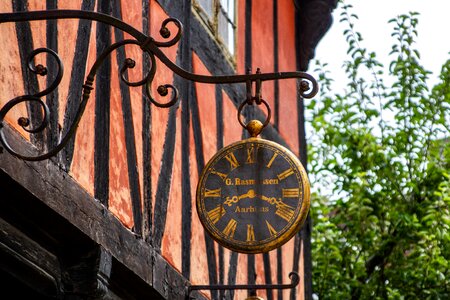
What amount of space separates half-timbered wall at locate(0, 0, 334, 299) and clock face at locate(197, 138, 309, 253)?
1.47 ft

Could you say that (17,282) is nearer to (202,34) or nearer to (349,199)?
(202,34)

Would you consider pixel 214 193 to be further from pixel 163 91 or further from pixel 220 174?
pixel 163 91

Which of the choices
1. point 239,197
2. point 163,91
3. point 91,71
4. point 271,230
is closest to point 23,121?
point 91,71

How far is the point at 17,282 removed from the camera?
646 cm

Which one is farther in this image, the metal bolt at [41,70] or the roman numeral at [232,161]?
the roman numeral at [232,161]

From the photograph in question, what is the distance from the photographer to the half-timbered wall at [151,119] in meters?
6.47

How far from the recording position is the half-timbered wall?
647 centimetres

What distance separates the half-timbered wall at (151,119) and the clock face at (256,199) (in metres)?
0.45

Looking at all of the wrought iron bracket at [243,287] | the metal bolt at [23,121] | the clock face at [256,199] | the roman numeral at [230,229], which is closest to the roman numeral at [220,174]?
the clock face at [256,199]

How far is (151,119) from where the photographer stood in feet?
26.2

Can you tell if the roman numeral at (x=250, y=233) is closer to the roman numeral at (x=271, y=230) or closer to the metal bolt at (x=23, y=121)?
the roman numeral at (x=271, y=230)

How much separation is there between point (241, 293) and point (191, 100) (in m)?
1.58

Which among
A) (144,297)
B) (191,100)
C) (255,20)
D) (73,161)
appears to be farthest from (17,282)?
(255,20)

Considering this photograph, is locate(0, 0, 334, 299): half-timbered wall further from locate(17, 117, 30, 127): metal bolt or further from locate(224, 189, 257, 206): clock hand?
Result: locate(224, 189, 257, 206): clock hand
